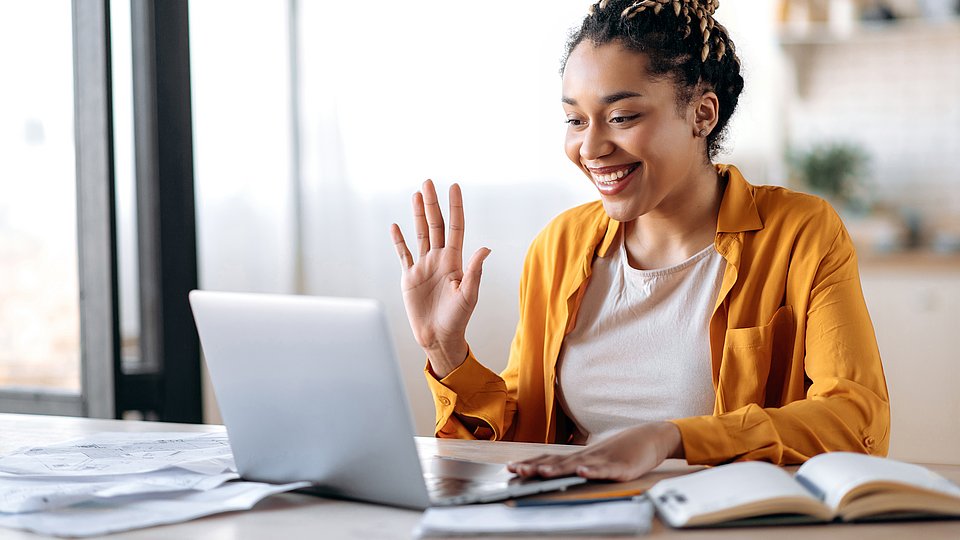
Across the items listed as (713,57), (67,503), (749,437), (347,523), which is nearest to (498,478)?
(347,523)

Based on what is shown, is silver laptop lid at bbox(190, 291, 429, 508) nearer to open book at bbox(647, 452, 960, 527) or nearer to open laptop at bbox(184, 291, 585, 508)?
open laptop at bbox(184, 291, 585, 508)

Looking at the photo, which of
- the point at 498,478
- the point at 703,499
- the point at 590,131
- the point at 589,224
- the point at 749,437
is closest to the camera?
the point at 703,499

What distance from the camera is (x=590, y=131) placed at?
1680mm

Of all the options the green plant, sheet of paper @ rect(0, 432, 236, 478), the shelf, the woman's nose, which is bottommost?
sheet of paper @ rect(0, 432, 236, 478)

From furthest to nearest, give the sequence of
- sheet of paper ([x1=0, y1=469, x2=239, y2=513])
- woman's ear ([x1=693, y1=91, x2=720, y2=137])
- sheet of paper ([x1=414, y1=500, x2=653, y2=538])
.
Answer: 1. woman's ear ([x1=693, y1=91, x2=720, y2=137])
2. sheet of paper ([x1=0, y1=469, x2=239, y2=513])
3. sheet of paper ([x1=414, y1=500, x2=653, y2=538])

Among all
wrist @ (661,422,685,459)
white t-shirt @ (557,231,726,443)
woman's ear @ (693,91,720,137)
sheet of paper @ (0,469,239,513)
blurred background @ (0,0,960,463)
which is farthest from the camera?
blurred background @ (0,0,960,463)

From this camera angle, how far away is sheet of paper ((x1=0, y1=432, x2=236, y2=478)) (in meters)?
1.22

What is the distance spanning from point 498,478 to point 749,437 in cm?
33

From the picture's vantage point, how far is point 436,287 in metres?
1.63

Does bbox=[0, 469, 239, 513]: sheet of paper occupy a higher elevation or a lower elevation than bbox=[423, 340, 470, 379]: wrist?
lower

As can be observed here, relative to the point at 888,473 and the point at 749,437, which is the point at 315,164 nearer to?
the point at 749,437

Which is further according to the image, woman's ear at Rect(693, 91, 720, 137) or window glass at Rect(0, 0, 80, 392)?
window glass at Rect(0, 0, 80, 392)

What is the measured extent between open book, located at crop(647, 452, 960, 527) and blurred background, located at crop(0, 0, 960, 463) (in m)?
2.43

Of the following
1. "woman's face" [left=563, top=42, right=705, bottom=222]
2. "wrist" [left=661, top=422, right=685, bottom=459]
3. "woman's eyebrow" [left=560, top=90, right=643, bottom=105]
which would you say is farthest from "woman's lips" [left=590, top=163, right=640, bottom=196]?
"wrist" [left=661, top=422, right=685, bottom=459]
